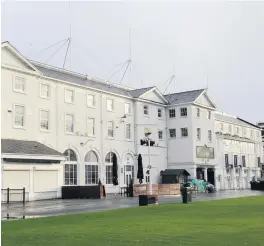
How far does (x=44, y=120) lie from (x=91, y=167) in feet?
23.6

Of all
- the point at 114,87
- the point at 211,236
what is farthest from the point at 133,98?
the point at 211,236

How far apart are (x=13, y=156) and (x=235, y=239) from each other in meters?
24.6

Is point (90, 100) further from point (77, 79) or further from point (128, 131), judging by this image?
point (128, 131)

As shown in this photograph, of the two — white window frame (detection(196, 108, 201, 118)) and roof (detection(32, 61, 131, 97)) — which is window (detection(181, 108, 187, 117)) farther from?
roof (detection(32, 61, 131, 97))

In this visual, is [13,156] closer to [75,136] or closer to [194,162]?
[75,136]

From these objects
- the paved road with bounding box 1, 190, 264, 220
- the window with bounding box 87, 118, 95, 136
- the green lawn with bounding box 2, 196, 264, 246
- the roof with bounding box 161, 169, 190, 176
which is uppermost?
the window with bounding box 87, 118, 95, 136

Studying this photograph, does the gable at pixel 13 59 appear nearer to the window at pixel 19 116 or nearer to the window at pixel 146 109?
the window at pixel 19 116

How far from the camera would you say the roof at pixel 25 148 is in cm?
3224

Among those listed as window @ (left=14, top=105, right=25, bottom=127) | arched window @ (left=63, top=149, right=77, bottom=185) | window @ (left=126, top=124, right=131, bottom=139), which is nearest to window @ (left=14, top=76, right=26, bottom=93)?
window @ (left=14, top=105, right=25, bottom=127)

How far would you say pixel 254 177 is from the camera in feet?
226

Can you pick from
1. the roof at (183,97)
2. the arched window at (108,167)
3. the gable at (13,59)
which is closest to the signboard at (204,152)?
the roof at (183,97)

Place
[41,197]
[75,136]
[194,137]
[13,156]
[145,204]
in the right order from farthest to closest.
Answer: [194,137]
[75,136]
[41,197]
[13,156]
[145,204]

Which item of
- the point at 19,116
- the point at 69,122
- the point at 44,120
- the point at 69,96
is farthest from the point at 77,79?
the point at 19,116

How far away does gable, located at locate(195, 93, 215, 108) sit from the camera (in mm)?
54875
